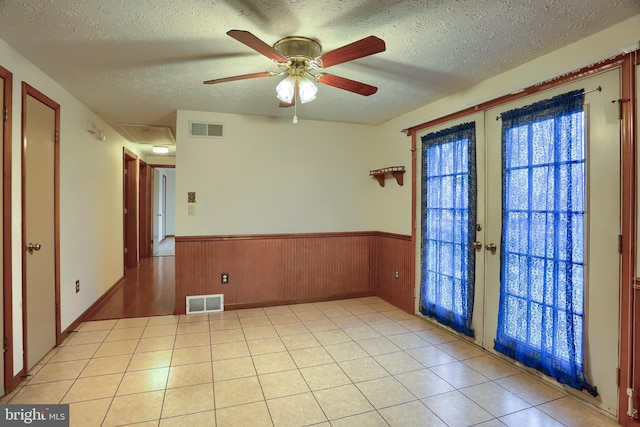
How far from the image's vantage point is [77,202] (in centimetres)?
335

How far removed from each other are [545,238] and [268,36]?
236cm

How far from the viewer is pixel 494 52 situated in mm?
2307

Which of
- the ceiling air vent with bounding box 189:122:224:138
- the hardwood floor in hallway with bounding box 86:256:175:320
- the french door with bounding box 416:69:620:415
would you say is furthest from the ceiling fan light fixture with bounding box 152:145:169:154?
the french door with bounding box 416:69:620:415

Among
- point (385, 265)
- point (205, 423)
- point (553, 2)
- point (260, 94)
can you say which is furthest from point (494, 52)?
point (205, 423)

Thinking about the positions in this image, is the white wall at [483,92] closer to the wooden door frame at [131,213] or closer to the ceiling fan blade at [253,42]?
the ceiling fan blade at [253,42]

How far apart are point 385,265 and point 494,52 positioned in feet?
9.08

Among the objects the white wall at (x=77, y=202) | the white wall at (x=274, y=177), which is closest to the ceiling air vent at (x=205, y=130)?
the white wall at (x=274, y=177)

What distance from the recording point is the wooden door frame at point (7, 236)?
2137 millimetres

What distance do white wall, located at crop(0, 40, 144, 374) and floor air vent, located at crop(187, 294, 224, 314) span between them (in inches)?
43.2

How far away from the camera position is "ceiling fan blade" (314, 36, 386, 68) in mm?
1686

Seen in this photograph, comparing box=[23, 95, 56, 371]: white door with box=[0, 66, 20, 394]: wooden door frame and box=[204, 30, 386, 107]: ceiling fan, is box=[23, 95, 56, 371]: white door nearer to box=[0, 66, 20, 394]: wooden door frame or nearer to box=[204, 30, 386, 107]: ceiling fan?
box=[0, 66, 20, 394]: wooden door frame

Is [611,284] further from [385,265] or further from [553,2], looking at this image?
[385,265]

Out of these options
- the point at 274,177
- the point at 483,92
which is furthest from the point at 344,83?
the point at 274,177

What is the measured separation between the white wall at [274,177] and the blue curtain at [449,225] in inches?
44.8
